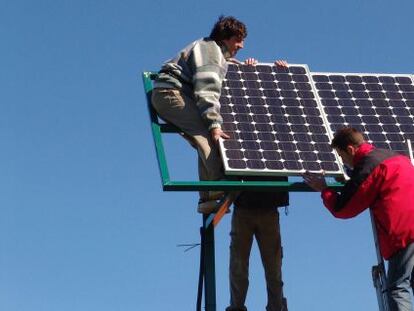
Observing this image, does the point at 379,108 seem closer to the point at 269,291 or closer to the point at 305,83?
the point at 305,83

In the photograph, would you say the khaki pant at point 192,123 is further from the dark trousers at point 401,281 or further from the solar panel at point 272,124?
the dark trousers at point 401,281

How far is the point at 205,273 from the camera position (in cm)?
955

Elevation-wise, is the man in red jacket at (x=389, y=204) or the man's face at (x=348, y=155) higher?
the man's face at (x=348, y=155)

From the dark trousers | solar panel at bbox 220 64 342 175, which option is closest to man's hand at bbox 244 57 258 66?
solar panel at bbox 220 64 342 175

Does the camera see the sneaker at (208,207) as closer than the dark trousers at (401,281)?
No

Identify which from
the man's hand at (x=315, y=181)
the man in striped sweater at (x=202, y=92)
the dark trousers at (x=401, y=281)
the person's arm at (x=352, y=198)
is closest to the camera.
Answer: the dark trousers at (x=401, y=281)

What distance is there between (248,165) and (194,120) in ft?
2.98

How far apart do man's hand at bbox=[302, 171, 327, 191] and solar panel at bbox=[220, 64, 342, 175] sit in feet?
0.41

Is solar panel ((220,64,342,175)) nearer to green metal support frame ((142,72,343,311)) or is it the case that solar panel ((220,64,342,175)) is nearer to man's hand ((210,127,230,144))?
man's hand ((210,127,230,144))

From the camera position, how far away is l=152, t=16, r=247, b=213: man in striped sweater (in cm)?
953

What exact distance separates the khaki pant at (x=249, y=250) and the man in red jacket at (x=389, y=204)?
1797 mm

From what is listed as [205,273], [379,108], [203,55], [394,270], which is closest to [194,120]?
[203,55]

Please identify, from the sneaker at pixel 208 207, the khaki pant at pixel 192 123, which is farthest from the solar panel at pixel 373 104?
the sneaker at pixel 208 207

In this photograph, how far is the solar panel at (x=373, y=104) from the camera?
33.0 ft
